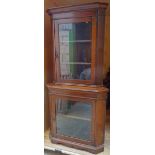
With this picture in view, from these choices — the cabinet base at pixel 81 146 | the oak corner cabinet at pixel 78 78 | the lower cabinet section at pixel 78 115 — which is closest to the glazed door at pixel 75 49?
the oak corner cabinet at pixel 78 78

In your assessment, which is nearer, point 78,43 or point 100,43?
point 100,43

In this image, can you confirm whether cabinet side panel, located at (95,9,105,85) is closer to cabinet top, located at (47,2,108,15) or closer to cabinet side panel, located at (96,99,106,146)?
cabinet top, located at (47,2,108,15)

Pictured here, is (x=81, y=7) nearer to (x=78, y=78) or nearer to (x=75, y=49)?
(x=75, y=49)

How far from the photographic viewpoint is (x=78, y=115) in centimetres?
193

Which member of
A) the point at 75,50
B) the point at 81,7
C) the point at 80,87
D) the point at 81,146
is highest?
the point at 81,7

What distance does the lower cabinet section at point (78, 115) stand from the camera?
5.90ft

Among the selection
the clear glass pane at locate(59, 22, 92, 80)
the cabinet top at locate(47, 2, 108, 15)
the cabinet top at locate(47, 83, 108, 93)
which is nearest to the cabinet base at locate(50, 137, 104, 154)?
the cabinet top at locate(47, 83, 108, 93)

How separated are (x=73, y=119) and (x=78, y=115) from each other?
0.25ft

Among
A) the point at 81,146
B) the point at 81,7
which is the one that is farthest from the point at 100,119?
the point at 81,7

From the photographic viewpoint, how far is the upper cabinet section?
177 cm
